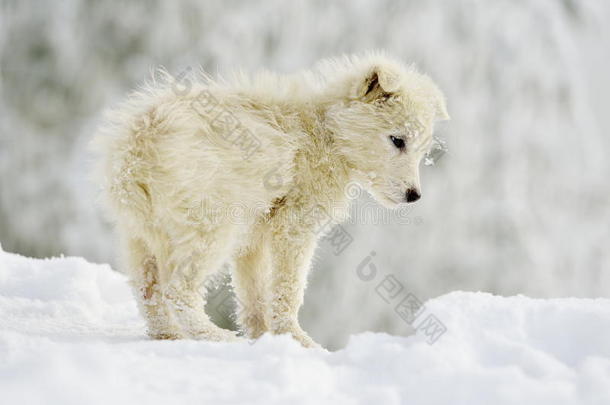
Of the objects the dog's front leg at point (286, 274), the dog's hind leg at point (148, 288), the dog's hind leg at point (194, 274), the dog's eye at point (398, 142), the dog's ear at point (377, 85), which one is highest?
the dog's ear at point (377, 85)

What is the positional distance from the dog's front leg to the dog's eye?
0.70 metres

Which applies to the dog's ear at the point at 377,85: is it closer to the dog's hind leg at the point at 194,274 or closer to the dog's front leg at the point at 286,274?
the dog's front leg at the point at 286,274

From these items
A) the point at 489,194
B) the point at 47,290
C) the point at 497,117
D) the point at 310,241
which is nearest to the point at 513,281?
the point at 489,194

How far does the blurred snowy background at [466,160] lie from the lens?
21.9 feet

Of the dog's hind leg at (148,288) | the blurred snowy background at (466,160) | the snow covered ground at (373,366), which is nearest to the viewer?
the snow covered ground at (373,366)

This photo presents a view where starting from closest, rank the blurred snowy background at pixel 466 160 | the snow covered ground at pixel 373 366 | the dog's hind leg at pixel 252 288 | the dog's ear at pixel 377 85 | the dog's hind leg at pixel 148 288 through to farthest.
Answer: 1. the snow covered ground at pixel 373 366
2. the dog's hind leg at pixel 148 288
3. the dog's ear at pixel 377 85
4. the dog's hind leg at pixel 252 288
5. the blurred snowy background at pixel 466 160

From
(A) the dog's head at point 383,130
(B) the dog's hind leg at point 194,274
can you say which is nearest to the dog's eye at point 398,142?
(A) the dog's head at point 383,130

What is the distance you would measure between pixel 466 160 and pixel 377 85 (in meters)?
4.16

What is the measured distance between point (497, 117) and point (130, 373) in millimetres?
6319

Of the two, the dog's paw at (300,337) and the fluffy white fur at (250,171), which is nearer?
the fluffy white fur at (250,171)

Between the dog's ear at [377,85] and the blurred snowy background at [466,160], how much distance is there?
3161mm

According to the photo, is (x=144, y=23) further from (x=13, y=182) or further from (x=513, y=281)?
(x=513, y=281)

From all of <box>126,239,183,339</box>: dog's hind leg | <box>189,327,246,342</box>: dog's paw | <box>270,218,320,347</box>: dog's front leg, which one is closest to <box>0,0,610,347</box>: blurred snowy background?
<box>270,218,320,347</box>: dog's front leg

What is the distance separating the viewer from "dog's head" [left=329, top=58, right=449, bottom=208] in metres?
3.56
